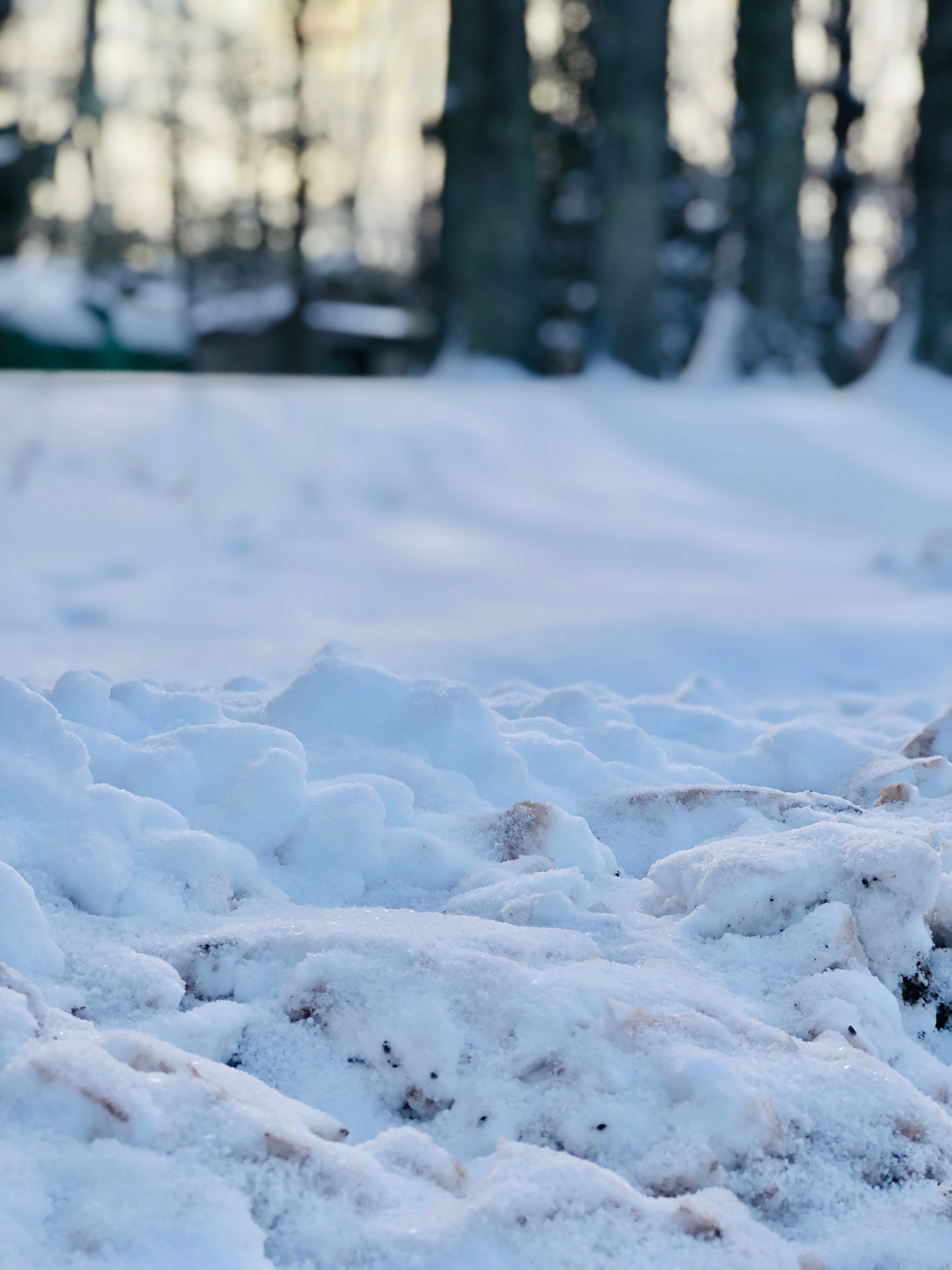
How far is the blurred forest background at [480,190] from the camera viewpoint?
9375 mm

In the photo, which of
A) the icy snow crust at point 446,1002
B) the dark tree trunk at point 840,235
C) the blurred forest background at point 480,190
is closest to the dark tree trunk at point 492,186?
the blurred forest background at point 480,190

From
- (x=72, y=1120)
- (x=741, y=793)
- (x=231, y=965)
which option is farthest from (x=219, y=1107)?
(x=741, y=793)

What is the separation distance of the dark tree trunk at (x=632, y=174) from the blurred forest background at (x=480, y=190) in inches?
0.9

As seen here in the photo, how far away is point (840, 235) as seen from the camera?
12.9 metres

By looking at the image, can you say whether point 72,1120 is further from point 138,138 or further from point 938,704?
point 138,138

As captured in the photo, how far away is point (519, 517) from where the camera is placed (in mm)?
5906

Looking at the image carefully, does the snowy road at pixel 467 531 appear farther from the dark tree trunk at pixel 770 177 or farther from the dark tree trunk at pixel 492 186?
the dark tree trunk at pixel 770 177

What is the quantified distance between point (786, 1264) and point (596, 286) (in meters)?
9.25

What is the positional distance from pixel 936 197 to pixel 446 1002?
35.5 feet

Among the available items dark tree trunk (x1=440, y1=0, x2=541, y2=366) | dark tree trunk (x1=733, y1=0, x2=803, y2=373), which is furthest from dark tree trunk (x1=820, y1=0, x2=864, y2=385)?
dark tree trunk (x1=440, y1=0, x2=541, y2=366)

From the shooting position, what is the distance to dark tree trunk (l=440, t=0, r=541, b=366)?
920cm

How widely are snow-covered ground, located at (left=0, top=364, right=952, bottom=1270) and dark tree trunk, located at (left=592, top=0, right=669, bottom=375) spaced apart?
6329 mm

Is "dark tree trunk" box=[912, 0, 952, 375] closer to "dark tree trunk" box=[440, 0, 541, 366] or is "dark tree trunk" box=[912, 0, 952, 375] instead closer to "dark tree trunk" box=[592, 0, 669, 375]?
"dark tree trunk" box=[592, 0, 669, 375]

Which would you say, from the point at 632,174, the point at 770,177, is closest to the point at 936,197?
the point at 770,177
